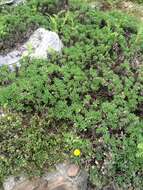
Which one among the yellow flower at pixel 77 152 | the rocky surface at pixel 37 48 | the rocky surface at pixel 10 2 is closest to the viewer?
the yellow flower at pixel 77 152

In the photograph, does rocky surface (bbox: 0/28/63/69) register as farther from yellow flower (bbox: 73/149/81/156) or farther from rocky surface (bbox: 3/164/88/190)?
rocky surface (bbox: 3/164/88/190)

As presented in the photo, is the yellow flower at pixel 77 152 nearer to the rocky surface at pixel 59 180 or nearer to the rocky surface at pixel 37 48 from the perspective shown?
the rocky surface at pixel 59 180

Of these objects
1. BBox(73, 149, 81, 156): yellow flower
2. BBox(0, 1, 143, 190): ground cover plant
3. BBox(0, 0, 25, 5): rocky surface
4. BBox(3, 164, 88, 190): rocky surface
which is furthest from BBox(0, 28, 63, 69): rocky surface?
BBox(3, 164, 88, 190): rocky surface

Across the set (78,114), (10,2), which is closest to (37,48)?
(78,114)

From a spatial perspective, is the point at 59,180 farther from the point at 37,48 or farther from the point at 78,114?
the point at 37,48

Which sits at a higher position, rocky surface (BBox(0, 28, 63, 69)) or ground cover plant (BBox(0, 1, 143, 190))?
rocky surface (BBox(0, 28, 63, 69))

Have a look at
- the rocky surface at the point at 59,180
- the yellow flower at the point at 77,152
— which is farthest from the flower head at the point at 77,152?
the rocky surface at the point at 59,180
